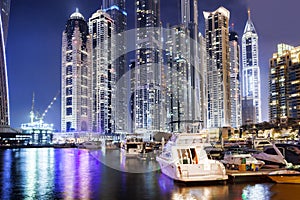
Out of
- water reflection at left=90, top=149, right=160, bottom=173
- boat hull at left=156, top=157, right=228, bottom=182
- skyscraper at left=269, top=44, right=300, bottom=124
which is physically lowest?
water reflection at left=90, top=149, right=160, bottom=173

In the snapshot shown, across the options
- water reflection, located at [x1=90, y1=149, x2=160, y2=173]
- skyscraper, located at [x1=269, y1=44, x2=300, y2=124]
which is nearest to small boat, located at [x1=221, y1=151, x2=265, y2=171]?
water reflection, located at [x1=90, y1=149, x2=160, y2=173]

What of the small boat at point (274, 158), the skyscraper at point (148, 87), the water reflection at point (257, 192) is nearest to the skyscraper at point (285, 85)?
the skyscraper at point (148, 87)

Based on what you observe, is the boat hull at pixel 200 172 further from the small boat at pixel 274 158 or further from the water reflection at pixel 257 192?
the small boat at pixel 274 158

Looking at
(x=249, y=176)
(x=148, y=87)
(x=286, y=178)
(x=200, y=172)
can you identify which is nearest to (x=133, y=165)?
(x=249, y=176)

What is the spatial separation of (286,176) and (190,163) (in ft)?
21.4

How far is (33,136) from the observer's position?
185500 mm

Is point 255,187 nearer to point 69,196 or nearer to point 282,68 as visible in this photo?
point 69,196

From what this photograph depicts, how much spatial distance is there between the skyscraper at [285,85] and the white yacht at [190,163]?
4910 inches

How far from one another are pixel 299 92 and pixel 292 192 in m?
136

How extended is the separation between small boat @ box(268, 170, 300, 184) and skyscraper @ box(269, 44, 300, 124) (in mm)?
124523

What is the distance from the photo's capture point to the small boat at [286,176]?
2325 centimetres

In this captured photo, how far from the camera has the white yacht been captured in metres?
23.3

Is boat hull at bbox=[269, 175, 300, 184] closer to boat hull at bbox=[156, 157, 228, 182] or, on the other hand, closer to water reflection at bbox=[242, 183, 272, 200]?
water reflection at bbox=[242, 183, 272, 200]

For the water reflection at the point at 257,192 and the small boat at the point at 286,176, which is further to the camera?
the small boat at the point at 286,176
